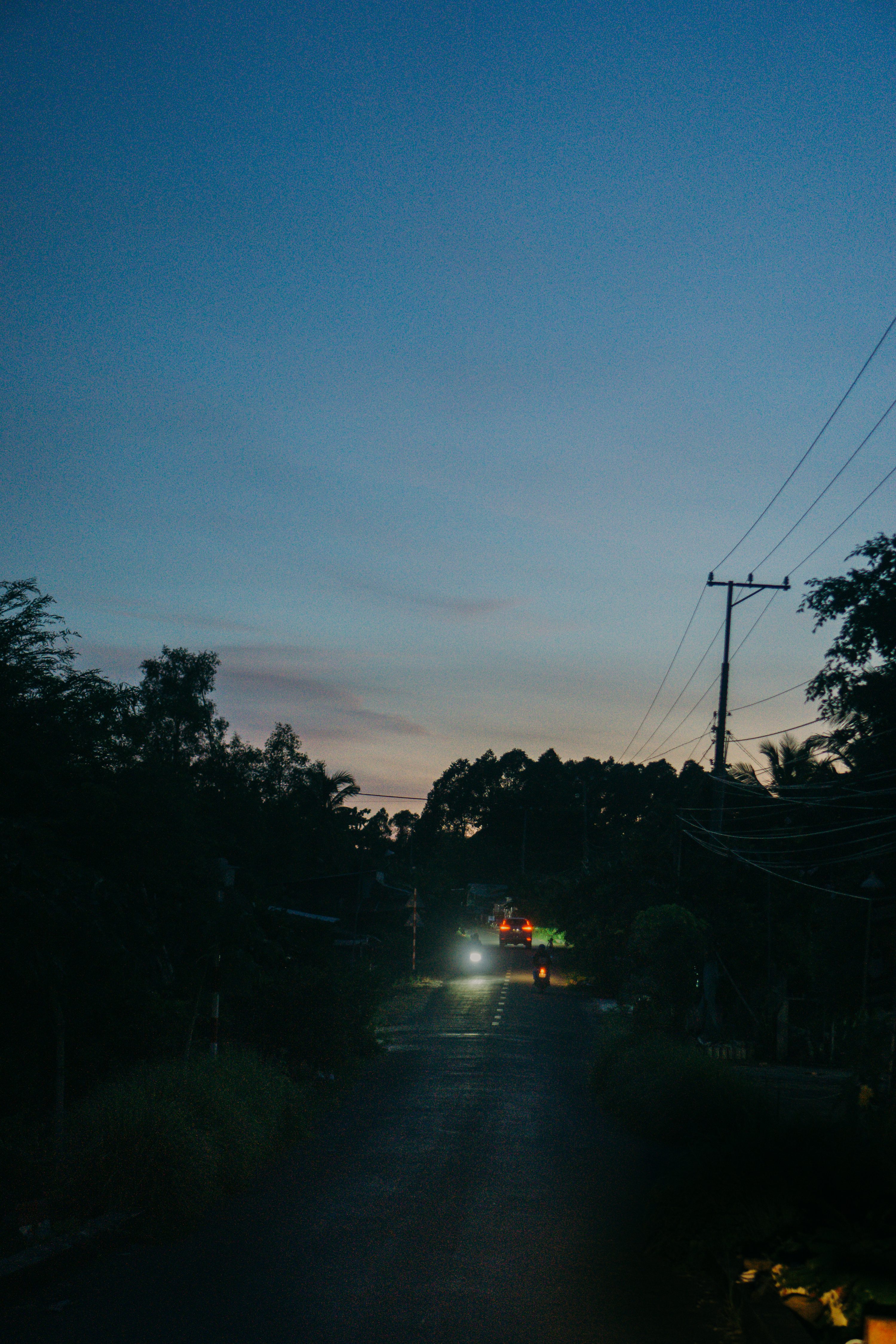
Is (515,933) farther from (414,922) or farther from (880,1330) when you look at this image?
(880,1330)

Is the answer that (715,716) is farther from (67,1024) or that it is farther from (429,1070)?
(67,1024)

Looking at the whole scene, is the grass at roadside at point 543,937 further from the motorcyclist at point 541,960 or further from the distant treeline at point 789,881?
the distant treeline at point 789,881

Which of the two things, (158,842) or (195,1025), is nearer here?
(158,842)

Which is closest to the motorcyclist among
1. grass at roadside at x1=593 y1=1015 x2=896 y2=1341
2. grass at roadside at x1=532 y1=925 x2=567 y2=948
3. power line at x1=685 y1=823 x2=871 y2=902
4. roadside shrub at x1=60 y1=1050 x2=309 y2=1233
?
power line at x1=685 y1=823 x2=871 y2=902

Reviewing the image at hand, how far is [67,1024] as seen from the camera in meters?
11.2

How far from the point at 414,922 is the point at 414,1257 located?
3432 centimetres

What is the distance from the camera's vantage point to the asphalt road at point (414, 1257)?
20.8 feet

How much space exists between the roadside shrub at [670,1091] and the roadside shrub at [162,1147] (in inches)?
170

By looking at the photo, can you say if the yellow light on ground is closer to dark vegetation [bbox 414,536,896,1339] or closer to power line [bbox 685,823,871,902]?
Result: dark vegetation [bbox 414,536,896,1339]

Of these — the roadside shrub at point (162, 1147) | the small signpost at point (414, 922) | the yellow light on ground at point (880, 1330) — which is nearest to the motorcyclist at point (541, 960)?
the small signpost at point (414, 922)

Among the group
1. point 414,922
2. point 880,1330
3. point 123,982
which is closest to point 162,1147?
point 123,982

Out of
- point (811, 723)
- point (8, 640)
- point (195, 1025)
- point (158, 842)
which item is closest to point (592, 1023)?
point (811, 723)

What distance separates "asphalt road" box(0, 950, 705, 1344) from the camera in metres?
6.35

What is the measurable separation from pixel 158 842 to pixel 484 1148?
531 cm
